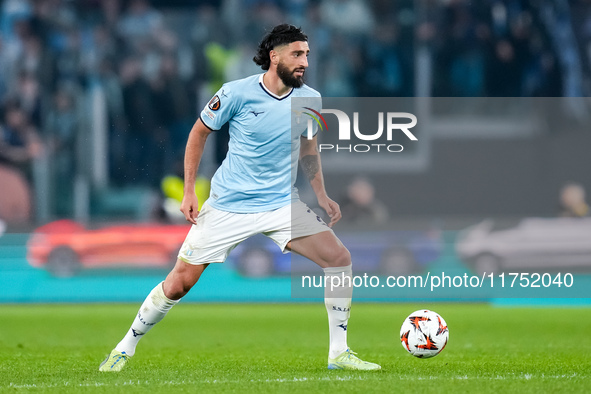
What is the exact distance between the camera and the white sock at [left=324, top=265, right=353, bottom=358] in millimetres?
5559

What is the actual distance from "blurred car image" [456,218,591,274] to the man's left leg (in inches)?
279

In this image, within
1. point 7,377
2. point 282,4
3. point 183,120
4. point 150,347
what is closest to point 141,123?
point 183,120

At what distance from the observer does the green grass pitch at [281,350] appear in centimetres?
504

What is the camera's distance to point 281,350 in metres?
7.18

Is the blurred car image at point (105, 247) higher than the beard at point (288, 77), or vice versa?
the beard at point (288, 77)

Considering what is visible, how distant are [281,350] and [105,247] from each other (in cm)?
627

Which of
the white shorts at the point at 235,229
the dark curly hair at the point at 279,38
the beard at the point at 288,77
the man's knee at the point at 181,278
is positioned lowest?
the man's knee at the point at 181,278

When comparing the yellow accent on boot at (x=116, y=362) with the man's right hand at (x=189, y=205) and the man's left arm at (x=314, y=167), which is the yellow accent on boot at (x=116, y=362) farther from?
the man's left arm at (x=314, y=167)

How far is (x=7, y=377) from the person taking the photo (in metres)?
5.47

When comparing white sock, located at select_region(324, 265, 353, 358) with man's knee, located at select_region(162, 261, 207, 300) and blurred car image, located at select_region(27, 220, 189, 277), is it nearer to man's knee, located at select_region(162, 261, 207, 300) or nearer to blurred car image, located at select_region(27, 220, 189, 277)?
man's knee, located at select_region(162, 261, 207, 300)

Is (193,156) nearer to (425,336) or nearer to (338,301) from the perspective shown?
(338,301)

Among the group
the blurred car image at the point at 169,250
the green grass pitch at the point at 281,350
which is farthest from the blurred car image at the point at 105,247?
the green grass pitch at the point at 281,350

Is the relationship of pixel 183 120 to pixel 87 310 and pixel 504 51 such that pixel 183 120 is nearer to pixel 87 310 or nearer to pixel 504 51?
pixel 87 310

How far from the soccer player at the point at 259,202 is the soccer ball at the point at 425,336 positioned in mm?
247
